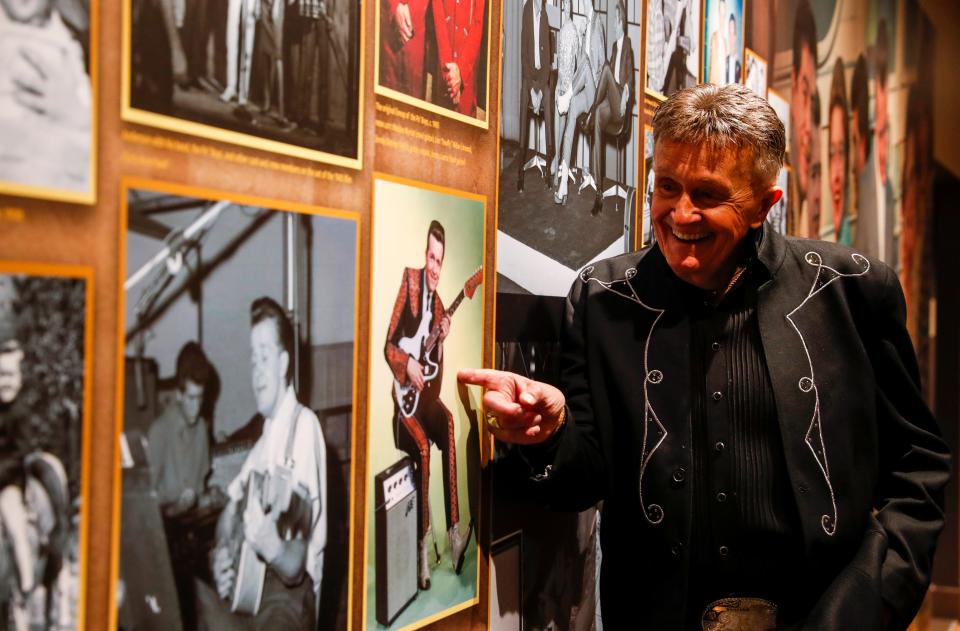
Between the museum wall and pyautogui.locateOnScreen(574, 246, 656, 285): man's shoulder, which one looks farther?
pyautogui.locateOnScreen(574, 246, 656, 285): man's shoulder

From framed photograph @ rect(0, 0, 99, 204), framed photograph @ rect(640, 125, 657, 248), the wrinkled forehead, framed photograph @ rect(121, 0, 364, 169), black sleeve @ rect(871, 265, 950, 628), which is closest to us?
framed photograph @ rect(0, 0, 99, 204)

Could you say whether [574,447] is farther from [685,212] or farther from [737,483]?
[685,212]

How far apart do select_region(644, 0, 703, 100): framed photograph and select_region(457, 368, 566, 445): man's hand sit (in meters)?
0.93

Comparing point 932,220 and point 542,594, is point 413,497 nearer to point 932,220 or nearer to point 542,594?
point 542,594

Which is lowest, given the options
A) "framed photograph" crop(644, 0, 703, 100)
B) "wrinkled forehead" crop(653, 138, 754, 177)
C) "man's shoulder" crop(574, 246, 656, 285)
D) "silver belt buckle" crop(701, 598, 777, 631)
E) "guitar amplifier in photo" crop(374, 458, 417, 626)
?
"silver belt buckle" crop(701, 598, 777, 631)

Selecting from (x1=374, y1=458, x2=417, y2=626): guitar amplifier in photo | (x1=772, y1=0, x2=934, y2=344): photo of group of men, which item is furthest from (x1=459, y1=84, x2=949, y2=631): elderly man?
(x1=772, y1=0, x2=934, y2=344): photo of group of men

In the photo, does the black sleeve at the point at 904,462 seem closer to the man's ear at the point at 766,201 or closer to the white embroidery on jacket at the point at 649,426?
the man's ear at the point at 766,201

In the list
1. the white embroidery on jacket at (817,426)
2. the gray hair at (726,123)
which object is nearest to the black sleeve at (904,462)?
the white embroidery on jacket at (817,426)

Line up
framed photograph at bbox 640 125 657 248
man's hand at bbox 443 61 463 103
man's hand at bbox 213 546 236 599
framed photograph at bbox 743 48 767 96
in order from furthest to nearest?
1. framed photograph at bbox 743 48 767 96
2. framed photograph at bbox 640 125 657 248
3. man's hand at bbox 443 61 463 103
4. man's hand at bbox 213 546 236 599

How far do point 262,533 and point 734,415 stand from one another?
0.89 metres

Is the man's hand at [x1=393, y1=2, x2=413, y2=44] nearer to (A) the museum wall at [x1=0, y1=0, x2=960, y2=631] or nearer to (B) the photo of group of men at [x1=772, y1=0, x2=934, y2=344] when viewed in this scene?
(A) the museum wall at [x1=0, y1=0, x2=960, y2=631]

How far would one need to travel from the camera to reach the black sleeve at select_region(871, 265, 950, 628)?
70.4 inches

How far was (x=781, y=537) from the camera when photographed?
1676 millimetres

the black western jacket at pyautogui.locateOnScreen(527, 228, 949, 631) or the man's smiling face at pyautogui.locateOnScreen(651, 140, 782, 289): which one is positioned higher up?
the man's smiling face at pyautogui.locateOnScreen(651, 140, 782, 289)
